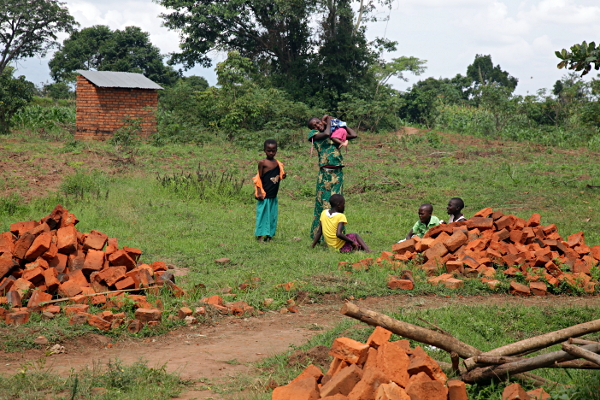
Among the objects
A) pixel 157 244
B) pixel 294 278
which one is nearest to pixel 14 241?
pixel 157 244

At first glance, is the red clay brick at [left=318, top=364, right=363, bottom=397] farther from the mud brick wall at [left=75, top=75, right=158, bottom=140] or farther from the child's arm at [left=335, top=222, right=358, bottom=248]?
the mud brick wall at [left=75, top=75, right=158, bottom=140]

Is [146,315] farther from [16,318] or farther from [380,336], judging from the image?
[380,336]

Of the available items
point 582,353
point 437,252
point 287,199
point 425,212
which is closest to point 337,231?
point 425,212

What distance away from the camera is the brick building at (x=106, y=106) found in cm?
2000

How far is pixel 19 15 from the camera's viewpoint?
A: 33281mm

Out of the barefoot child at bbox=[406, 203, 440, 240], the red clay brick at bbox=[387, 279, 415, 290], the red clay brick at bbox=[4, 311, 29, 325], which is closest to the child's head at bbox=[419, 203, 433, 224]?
the barefoot child at bbox=[406, 203, 440, 240]

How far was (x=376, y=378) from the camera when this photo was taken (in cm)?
289

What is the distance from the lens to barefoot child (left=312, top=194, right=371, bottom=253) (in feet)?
24.5

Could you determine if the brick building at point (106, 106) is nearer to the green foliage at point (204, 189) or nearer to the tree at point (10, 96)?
the tree at point (10, 96)

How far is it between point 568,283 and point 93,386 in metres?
5.05

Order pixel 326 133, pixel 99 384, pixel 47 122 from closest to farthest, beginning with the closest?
1. pixel 99 384
2. pixel 326 133
3. pixel 47 122

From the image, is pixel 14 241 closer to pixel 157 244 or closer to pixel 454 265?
pixel 157 244

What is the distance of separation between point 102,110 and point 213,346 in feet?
57.7

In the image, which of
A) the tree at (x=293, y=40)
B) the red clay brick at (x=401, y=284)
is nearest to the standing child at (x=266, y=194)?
the red clay brick at (x=401, y=284)
